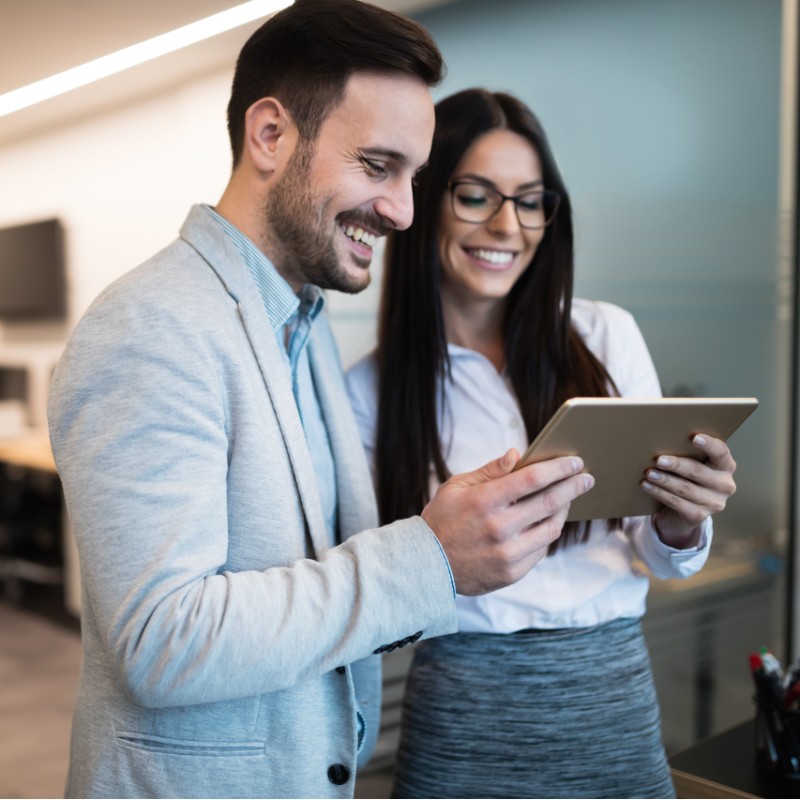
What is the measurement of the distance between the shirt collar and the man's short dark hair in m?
0.16

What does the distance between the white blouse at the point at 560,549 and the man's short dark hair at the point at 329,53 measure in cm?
55

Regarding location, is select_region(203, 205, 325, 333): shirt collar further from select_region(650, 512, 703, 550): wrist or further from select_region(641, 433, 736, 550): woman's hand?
select_region(650, 512, 703, 550): wrist

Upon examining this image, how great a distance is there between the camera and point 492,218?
152cm

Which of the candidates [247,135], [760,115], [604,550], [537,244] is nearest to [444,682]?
[604,550]

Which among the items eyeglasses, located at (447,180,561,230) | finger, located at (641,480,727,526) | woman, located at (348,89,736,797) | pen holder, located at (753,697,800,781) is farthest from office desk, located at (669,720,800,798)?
eyeglasses, located at (447,180,561,230)

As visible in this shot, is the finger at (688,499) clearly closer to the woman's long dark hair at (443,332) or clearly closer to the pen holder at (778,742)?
the woman's long dark hair at (443,332)

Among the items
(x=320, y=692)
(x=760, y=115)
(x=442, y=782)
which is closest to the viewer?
(x=320, y=692)

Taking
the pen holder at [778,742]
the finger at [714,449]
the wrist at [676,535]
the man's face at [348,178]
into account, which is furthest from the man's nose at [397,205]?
the pen holder at [778,742]

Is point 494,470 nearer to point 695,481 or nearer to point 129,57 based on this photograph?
point 695,481

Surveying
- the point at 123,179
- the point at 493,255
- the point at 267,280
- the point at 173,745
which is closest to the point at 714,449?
the point at 493,255

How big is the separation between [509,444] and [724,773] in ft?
2.33

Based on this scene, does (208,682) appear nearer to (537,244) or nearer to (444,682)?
(444,682)

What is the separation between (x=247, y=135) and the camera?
3.94 feet

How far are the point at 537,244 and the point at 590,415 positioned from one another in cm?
66
